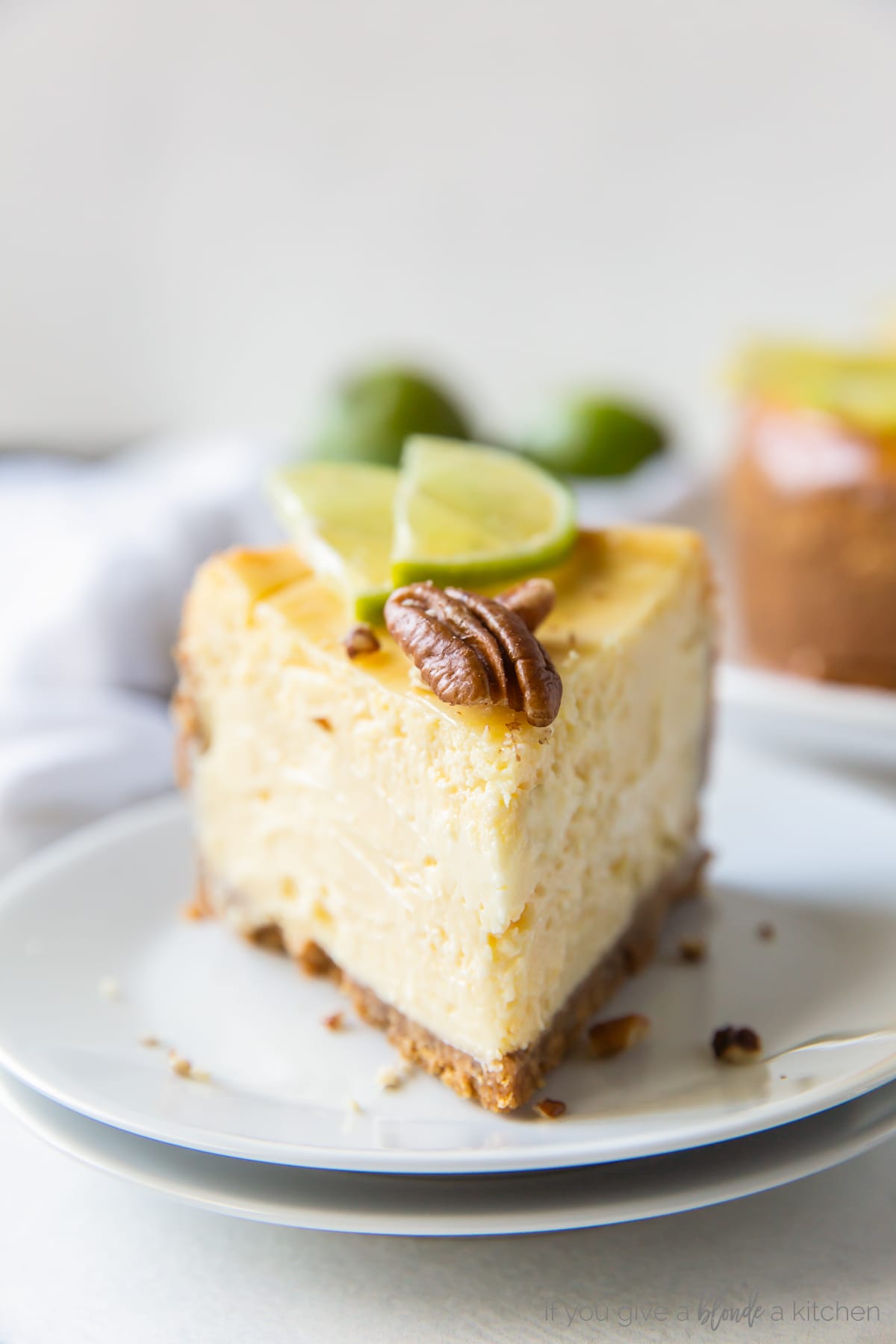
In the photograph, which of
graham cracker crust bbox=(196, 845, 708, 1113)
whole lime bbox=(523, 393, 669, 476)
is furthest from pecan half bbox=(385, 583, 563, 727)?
whole lime bbox=(523, 393, 669, 476)


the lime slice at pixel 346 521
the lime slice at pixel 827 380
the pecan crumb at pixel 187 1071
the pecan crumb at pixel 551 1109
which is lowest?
the pecan crumb at pixel 187 1071

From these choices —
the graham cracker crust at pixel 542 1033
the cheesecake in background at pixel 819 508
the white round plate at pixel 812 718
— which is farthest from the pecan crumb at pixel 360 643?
the cheesecake in background at pixel 819 508

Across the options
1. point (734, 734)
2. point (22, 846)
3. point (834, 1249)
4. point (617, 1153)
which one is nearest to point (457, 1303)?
point (617, 1153)

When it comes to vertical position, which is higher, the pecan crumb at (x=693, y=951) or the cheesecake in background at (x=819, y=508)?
the cheesecake in background at (x=819, y=508)

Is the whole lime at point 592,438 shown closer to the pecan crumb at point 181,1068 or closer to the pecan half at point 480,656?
the pecan half at point 480,656

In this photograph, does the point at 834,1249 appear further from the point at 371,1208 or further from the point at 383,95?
the point at 383,95
